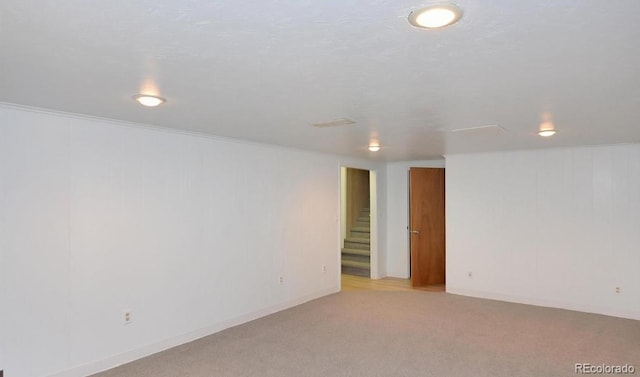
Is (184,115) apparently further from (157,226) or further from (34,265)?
(34,265)

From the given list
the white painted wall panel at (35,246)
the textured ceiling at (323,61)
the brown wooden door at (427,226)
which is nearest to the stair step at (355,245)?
the brown wooden door at (427,226)

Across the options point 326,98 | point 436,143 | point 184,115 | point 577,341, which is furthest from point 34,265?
point 577,341

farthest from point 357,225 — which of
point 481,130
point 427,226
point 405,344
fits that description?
point 481,130

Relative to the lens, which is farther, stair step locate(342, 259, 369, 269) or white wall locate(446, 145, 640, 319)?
stair step locate(342, 259, 369, 269)

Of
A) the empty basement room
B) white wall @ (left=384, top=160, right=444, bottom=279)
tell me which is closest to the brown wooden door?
the empty basement room

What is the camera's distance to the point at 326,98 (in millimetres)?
2633

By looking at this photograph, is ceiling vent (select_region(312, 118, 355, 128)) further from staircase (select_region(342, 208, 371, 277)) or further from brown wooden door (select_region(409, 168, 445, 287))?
staircase (select_region(342, 208, 371, 277))

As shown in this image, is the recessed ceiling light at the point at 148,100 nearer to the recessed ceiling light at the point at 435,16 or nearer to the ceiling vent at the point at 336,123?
the ceiling vent at the point at 336,123

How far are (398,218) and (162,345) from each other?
480cm

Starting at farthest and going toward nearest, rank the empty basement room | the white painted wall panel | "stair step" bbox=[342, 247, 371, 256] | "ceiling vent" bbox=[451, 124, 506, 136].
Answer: "stair step" bbox=[342, 247, 371, 256]
"ceiling vent" bbox=[451, 124, 506, 136]
the white painted wall panel
the empty basement room

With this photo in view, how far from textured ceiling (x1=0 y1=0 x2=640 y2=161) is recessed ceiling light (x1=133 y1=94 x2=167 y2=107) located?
0.07m

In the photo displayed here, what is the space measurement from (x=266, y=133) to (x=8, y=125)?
6.99ft

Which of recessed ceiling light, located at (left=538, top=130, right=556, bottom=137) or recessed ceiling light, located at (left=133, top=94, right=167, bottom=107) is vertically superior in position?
recessed ceiling light, located at (left=538, top=130, right=556, bottom=137)

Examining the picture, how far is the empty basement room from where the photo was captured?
1.64m
